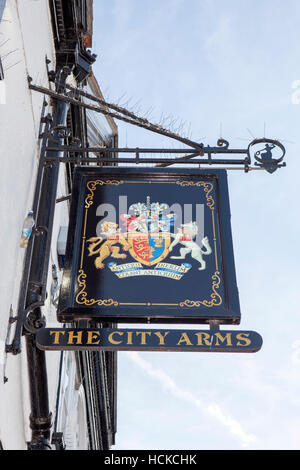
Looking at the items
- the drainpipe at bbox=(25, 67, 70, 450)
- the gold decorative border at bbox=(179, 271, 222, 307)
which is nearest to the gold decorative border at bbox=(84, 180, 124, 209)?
the drainpipe at bbox=(25, 67, 70, 450)

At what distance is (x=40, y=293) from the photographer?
740 centimetres

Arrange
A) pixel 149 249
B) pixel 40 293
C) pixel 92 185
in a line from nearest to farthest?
pixel 40 293, pixel 149 249, pixel 92 185

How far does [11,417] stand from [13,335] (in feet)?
4.68

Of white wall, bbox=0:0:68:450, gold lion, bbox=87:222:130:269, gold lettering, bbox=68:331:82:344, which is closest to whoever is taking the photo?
gold lettering, bbox=68:331:82:344

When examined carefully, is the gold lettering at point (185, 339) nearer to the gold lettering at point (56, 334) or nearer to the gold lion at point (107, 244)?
the gold lettering at point (56, 334)

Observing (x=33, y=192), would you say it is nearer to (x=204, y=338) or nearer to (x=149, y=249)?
(x=149, y=249)

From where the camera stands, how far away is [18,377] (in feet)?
29.9

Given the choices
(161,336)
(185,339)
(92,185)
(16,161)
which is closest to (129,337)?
(161,336)

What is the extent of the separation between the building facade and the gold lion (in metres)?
0.60

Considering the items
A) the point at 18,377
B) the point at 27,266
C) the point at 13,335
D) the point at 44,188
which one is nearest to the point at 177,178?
the point at 44,188

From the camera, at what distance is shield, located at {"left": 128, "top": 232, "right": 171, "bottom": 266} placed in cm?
753

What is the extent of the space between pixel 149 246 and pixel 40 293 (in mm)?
1349

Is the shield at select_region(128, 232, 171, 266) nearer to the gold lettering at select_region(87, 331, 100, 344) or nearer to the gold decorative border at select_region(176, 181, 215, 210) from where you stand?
the gold decorative border at select_region(176, 181, 215, 210)

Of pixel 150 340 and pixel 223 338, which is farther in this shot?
pixel 223 338
